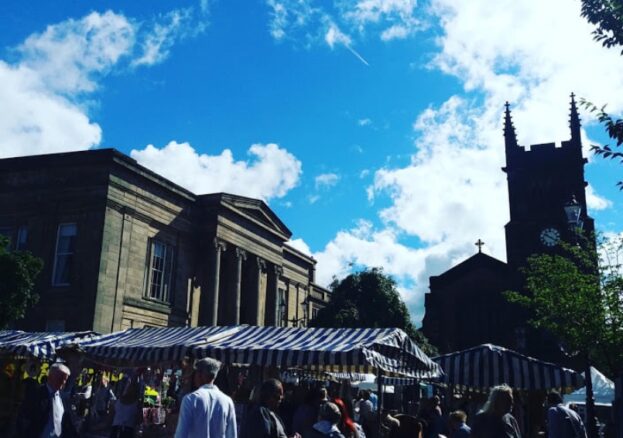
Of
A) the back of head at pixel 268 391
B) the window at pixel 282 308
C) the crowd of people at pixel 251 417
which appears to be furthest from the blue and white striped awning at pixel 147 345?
the window at pixel 282 308

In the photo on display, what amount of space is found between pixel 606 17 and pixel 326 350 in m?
6.88

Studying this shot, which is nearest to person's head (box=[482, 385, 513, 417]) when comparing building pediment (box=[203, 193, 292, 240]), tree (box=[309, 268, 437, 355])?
building pediment (box=[203, 193, 292, 240])

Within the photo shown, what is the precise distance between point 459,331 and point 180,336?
42374 mm

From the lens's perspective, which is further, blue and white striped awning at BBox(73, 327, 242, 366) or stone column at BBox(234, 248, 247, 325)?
stone column at BBox(234, 248, 247, 325)

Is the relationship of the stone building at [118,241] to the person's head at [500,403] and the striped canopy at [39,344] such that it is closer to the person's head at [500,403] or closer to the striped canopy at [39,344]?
the striped canopy at [39,344]

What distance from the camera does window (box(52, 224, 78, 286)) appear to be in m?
28.1

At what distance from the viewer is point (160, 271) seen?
32.4 m

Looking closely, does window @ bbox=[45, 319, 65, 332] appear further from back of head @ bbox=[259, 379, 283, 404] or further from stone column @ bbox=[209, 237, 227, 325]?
back of head @ bbox=[259, 379, 283, 404]

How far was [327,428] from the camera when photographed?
22.8 ft

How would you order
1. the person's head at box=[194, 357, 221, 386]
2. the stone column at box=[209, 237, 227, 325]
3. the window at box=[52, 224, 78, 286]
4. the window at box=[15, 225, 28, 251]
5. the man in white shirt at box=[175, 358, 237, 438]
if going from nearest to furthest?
the man in white shirt at box=[175, 358, 237, 438]
the person's head at box=[194, 357, 221, 386]
the window at box=[52, 224, 78, 286]
the window at box=[15, 225, 28, 251]
the stone column at box=[209, 237, 227, 325]

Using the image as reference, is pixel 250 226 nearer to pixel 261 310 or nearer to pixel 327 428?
pixel 261 310

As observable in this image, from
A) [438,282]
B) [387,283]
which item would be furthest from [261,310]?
[438,282]

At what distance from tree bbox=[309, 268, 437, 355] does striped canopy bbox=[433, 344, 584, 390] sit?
26156mm

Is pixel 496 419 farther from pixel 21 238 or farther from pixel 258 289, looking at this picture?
pixel 258 289
